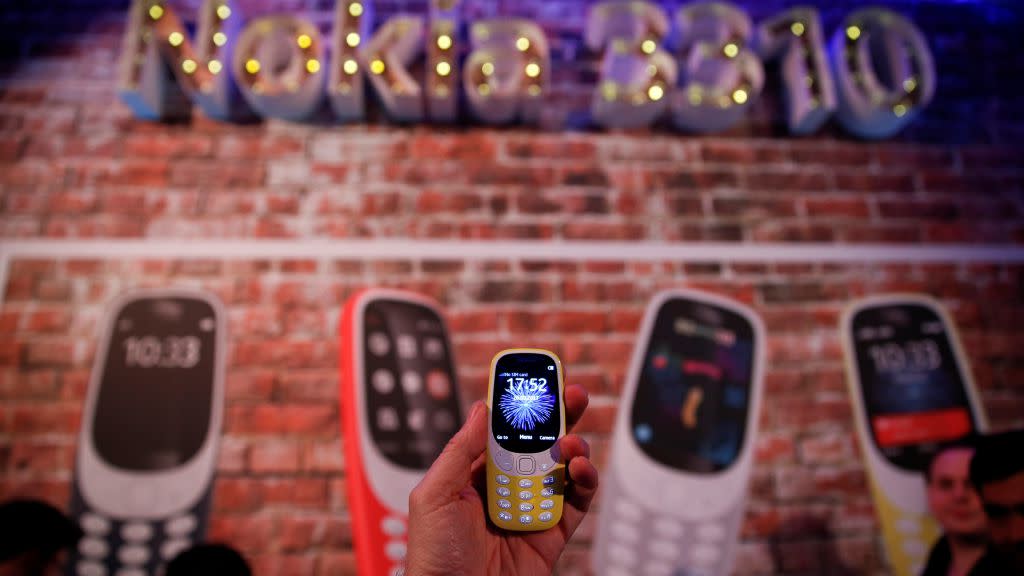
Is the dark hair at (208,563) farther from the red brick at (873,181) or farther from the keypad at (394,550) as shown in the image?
the red brick at (873,181)

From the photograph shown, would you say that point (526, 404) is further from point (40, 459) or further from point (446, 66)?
point (40, 459)

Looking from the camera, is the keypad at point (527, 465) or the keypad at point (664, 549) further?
the keypad at point (664, 549)

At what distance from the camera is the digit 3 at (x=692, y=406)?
1641mm

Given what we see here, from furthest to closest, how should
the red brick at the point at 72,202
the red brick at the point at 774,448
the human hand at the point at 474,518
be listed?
the red brick at the point at 72,202
the red brick at the point at 774,448
the human hand at the point at 474,518

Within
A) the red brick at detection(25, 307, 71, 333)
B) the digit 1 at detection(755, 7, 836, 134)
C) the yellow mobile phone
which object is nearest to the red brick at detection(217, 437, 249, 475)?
the red brick at detection(25, 307, 71, 333)

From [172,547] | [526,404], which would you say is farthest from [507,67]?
[172,547]

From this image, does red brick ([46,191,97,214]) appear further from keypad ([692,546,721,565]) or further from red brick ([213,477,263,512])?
keypad ([692,546,721,565])

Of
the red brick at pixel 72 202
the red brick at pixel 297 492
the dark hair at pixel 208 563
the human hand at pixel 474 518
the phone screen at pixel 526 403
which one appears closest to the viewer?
the human hand at pixel 474 518

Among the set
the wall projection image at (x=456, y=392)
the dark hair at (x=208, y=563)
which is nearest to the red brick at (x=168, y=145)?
the wall projection image at (x=456, y=392)

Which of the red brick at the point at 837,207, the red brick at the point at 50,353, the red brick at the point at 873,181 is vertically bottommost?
the red brick at the point at 50,353

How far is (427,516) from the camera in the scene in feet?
2.95

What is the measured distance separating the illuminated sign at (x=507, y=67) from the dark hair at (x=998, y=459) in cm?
97

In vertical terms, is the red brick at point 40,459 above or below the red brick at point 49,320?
below

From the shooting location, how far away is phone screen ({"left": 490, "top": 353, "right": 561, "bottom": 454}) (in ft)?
3.30
